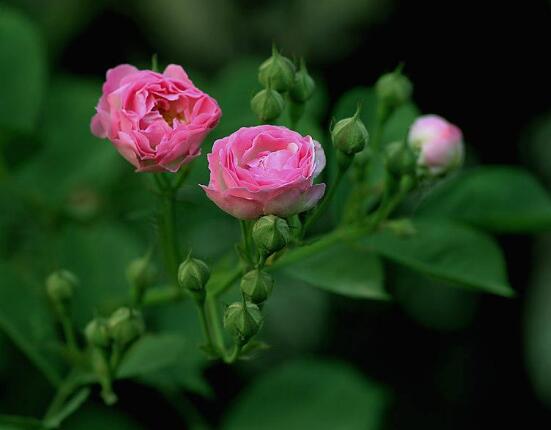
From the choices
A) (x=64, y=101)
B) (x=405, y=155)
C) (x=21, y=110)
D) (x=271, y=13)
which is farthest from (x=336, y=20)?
(x=405, y=155)

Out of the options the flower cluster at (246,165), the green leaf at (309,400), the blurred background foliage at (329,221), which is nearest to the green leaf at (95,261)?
the blurred background foliage at (329,221)

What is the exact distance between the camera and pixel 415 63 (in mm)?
2840

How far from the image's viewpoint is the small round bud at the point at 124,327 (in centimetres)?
166

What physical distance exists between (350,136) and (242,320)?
284 millimetres

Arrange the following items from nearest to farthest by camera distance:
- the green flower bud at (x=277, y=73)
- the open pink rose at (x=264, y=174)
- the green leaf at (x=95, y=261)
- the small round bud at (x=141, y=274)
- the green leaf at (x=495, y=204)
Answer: the open pink rose at (x=264, y=174) < the green flower bud at (x=277, y=73) < the small round bud at (x=141, y=274) < the green leaf at (x=495, y=204) < the green leaf at (x=95, y=261)

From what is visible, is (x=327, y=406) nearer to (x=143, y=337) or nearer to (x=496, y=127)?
(x=143, y=337)

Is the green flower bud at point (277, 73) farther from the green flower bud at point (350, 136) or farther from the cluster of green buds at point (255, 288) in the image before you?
the cluster of green buds at point (255, 288)

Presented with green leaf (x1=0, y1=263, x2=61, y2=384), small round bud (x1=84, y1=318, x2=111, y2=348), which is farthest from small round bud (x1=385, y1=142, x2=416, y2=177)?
green leaf (x1=0, y1=263, x2=61, y2=384)

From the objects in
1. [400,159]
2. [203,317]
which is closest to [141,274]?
[203,317]

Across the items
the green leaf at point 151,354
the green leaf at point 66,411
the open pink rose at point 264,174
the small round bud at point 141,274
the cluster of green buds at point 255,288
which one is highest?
the open pink rose at point 264,174

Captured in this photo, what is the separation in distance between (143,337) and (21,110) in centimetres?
52

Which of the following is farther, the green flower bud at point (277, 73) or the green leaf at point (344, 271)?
the green leaf at point (344, 271)

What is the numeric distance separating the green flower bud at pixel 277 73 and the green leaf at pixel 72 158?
696mm

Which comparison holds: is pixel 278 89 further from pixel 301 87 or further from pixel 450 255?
pixel 450 255
